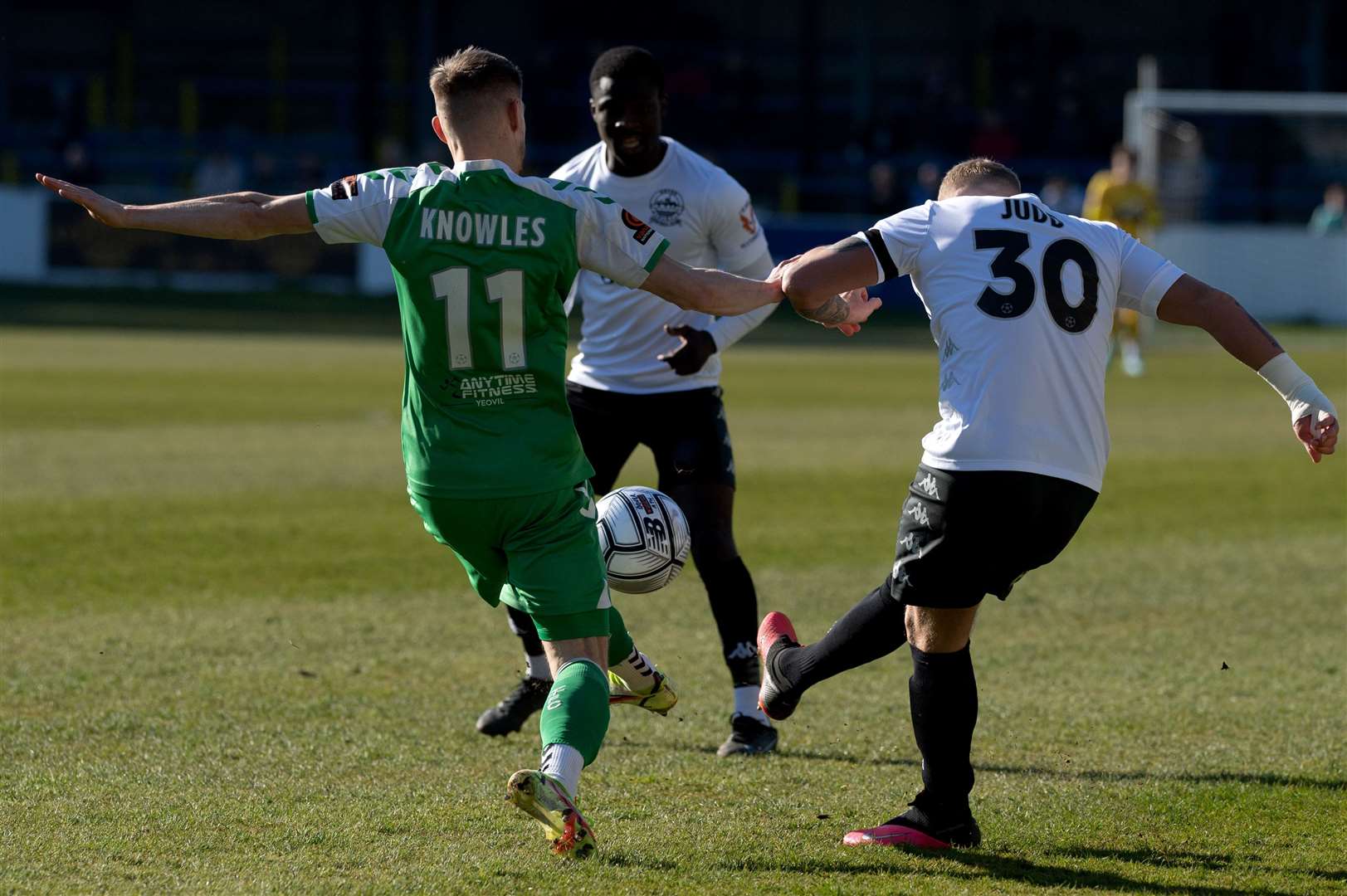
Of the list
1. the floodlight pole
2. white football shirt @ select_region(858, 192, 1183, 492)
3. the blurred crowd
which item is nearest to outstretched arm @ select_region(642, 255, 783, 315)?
white football shirt @ select_region(858, 192, 1183, 492)

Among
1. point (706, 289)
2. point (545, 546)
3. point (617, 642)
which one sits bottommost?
point (617, 642)

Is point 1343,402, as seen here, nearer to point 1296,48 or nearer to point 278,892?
point 278,892

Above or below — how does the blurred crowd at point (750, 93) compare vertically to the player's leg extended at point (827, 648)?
above

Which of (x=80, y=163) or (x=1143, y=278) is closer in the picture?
(x=1143, y=278)

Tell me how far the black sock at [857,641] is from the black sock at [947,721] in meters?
0.30

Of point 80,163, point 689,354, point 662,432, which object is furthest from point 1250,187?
point 689,354

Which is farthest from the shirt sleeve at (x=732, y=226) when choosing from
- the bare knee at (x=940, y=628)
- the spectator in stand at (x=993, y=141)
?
the spectator in stand at (x=993, y=141)

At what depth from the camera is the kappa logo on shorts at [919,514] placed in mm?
4637

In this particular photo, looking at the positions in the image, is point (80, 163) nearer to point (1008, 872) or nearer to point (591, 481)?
point (591, 481)

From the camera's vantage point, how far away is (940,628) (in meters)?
4.68

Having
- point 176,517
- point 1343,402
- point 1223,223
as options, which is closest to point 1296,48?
point 1223,223

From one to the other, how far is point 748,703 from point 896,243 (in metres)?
2.03

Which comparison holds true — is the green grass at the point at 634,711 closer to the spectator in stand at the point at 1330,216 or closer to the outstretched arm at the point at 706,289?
the outstretched arm at the point at 706,289

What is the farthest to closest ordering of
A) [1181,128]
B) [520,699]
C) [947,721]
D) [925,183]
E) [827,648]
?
[925,183] < [1181,128] < [520,699] < [827,648] < [947,721]
